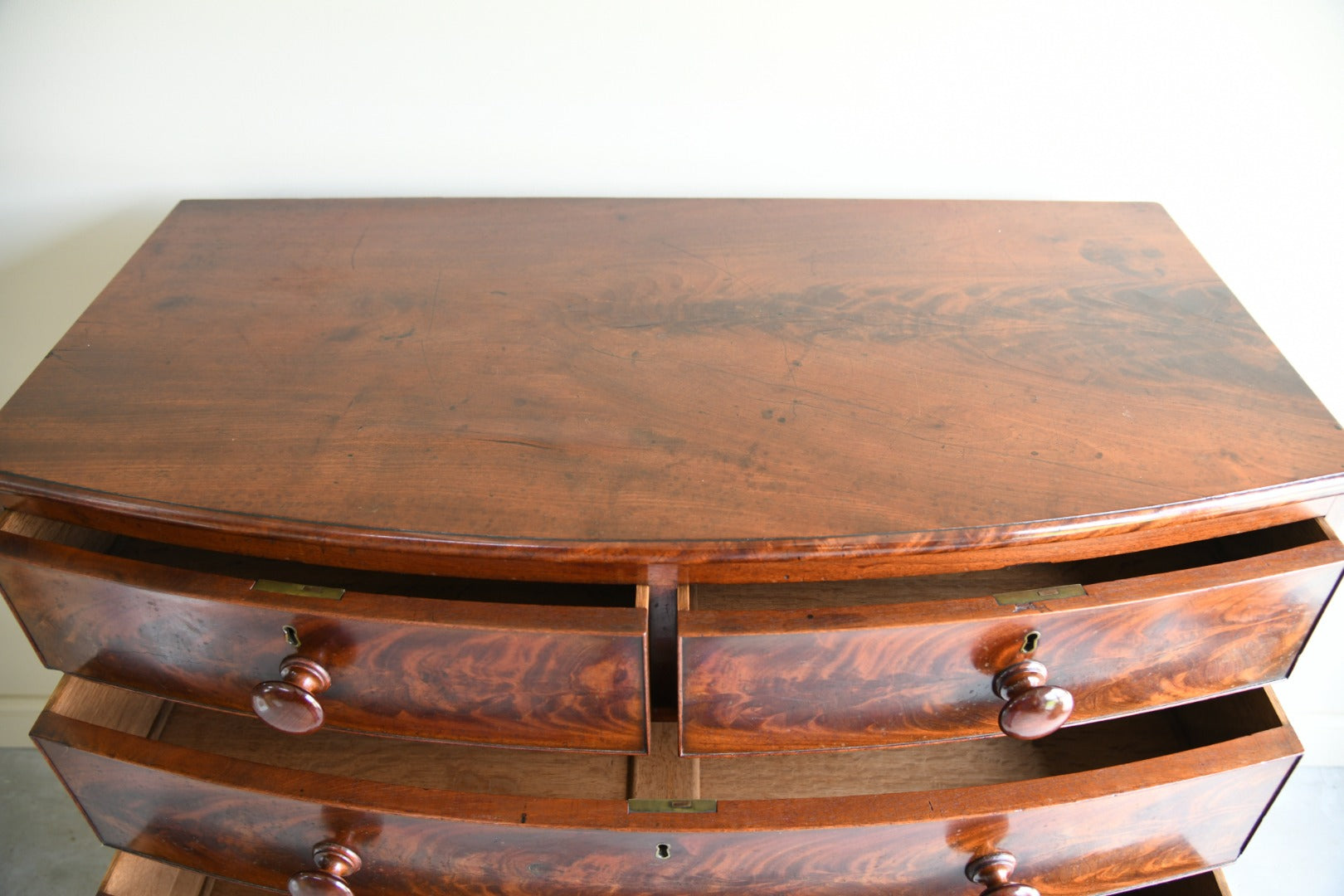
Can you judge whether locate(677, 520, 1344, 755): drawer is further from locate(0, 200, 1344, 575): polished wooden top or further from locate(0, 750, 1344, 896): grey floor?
locate(0, 750, 1344, 896): grey floor

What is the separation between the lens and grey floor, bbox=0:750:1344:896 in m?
1.20

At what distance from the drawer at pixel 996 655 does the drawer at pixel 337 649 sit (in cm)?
6

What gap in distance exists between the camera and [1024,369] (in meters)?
0.71

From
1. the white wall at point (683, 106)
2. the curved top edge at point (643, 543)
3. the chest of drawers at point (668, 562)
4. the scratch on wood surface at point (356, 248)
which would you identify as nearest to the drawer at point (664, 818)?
the chest of drawers at point (668, 562)

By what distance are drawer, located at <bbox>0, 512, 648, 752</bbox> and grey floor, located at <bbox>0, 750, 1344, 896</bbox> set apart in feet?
2.39

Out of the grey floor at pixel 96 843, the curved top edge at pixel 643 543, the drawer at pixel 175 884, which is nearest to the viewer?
the curved top edge at pixel 643 543

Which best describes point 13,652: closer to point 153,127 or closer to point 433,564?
point 153,127

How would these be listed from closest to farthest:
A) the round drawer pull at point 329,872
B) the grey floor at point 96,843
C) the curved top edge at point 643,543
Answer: the curved top edge at point 643,543
the round drawer pull at point 329,872
the grey floor at point 96,843

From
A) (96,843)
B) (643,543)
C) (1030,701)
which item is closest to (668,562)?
(643,543)

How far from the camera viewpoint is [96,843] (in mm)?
1253

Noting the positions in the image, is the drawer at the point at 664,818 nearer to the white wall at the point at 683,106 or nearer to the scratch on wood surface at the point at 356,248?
the scratch on wood surface at the point at 356,248

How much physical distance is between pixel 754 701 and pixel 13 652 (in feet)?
3.94

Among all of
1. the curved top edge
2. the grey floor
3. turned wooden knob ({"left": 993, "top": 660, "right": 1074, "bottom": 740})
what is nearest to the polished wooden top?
the curved top edge

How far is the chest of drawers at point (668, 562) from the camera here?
60 cm
